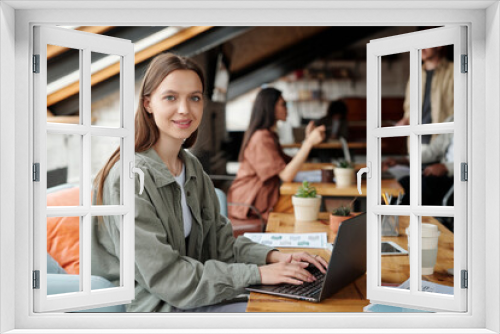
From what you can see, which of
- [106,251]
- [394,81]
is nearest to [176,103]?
[106,251]

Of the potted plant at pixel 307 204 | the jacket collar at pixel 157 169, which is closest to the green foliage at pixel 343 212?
the potted plant at pixel 307 204

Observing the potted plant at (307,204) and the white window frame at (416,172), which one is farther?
the potted plant at (307,204)

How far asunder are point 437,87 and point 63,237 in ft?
11.9

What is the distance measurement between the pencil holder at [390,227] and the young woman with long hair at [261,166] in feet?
6.35

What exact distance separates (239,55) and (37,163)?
4447 mm

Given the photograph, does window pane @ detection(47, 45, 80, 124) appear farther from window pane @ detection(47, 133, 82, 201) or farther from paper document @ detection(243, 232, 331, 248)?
paper document @ detection(243, 232, 331, 248)

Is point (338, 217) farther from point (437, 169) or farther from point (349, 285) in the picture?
point (437, 169)

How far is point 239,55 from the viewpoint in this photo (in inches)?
245

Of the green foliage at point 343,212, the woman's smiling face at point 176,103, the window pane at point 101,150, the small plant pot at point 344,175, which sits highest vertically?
the woman's smiling face at point 176,103

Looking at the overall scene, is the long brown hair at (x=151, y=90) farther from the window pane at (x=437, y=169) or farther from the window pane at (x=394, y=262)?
the window pane at (x=437, y=169)

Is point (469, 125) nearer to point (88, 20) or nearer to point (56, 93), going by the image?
point (88, 20)

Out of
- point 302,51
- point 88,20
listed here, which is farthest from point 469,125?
point 302,51

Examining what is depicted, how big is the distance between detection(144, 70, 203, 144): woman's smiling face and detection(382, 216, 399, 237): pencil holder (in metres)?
1.14

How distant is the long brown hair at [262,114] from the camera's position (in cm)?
454
